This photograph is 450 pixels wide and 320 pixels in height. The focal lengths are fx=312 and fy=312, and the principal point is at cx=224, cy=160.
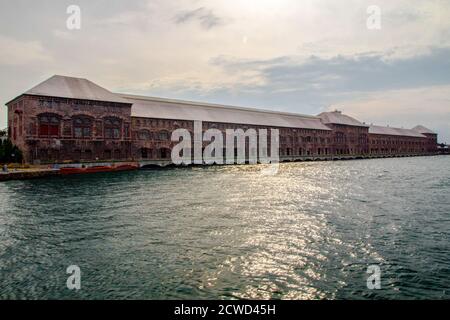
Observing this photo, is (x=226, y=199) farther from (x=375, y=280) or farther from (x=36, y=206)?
(x=375, y=280)

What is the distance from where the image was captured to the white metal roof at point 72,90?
57750 millimetres

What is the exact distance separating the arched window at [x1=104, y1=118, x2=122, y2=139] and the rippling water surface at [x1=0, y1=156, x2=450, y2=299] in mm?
43820

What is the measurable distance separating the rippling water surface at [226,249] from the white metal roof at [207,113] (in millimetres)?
54654

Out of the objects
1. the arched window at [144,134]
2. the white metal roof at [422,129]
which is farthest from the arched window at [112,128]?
the white metal roof at [422,129]

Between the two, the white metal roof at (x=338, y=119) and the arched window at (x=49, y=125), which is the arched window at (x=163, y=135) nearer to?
the arched window at (x=49, y=125)

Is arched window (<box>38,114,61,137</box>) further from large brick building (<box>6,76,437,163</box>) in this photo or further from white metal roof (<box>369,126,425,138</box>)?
white metal roof (<box>369,126,425,138</box>)

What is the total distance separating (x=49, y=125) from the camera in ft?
188

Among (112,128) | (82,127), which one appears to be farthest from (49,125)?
(112,128)

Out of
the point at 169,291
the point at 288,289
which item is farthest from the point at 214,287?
the point at 288,289

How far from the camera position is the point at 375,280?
9414mm

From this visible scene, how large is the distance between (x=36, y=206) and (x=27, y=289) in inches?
596

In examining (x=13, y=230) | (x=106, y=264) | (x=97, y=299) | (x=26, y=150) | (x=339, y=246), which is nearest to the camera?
(x=97, y=299)

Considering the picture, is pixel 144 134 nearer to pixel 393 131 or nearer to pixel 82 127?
pixel 82 127

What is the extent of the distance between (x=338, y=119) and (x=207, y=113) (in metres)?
65.6
